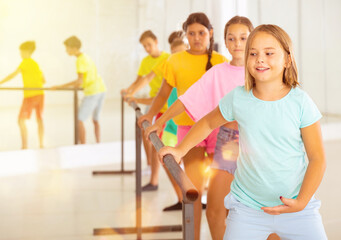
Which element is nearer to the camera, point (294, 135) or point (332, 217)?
point (294, 135)

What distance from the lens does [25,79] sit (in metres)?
6.86

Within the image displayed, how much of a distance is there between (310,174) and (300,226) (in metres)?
0.17

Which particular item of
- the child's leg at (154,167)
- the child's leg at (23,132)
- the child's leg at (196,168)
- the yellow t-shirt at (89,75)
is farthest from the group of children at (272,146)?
the child's leg at (23,132)

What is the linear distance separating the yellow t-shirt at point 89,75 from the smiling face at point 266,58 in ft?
15.9

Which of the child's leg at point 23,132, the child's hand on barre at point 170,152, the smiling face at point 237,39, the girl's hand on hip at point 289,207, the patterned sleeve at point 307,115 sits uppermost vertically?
the smiling face at point 237,39

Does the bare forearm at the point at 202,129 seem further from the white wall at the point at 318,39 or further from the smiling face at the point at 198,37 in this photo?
the white wall at the point at 318,39

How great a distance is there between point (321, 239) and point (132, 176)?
12.7 ft

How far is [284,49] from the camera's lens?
175cm

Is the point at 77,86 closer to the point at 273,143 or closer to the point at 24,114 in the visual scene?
the point at 24,114

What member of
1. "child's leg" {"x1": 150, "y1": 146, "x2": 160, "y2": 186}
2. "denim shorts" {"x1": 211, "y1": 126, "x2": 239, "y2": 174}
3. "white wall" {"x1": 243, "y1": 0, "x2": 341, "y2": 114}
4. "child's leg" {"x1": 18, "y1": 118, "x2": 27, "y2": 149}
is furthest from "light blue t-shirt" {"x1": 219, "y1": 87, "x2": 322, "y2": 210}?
"white wall" {"x1": 243, "y1": 0, "x2": 341, "y2": 114}

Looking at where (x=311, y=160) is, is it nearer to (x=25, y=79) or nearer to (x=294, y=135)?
(x=294, y=135)

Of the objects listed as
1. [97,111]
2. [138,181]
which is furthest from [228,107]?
[97,111]

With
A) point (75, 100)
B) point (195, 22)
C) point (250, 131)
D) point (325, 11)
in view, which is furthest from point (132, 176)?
point (325, 11)

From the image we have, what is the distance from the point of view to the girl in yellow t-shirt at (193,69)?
9.25ft
